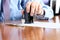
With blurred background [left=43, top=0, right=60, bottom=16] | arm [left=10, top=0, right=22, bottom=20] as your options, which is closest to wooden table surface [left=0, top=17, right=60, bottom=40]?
arm [left=10, top=0, right=22, bottom=20]

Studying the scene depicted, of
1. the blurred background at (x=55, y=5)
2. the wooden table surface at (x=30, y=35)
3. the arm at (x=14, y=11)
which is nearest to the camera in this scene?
the wooden table surface at (x=30, y=35)

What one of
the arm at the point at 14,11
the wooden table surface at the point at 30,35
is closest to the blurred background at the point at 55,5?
the arm at the point at 14,11

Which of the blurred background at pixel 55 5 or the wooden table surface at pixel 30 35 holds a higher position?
the blurred background at pixel 55 5

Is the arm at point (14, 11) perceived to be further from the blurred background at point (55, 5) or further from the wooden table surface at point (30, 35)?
the wooden table surface at point (30, 35)

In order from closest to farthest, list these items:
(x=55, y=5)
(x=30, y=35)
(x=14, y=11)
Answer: (x=30, y=35) → (x=14, y=11) → (x=55, y=5)

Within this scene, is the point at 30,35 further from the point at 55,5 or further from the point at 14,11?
the point at 55,5

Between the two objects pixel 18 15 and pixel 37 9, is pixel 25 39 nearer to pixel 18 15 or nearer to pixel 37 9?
pixel 37 9

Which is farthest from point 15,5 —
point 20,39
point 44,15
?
point 20,39

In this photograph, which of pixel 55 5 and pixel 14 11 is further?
pixel 55 5

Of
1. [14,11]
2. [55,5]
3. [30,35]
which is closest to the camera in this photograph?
[30,35]

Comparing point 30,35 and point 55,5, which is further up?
point 55,5

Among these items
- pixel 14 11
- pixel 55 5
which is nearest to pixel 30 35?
pixel 14 11

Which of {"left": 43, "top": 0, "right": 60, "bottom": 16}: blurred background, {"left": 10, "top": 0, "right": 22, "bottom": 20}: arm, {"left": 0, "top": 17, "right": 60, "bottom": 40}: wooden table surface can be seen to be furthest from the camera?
{"left": 43, "top": 0, "right": 60, "bottom": 16}: blurred background

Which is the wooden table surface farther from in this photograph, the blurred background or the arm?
the blurred background
